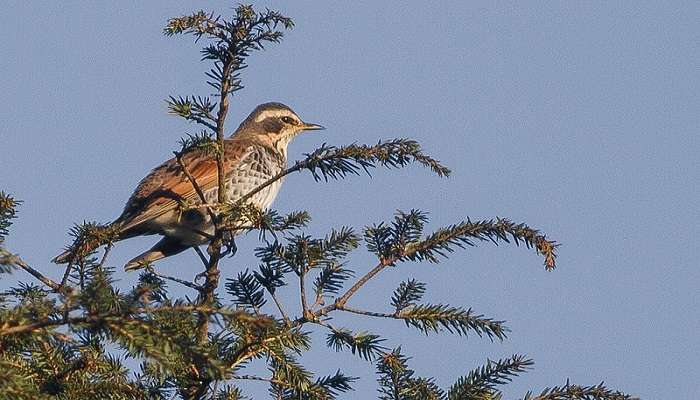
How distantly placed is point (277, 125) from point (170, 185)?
6.62 ft

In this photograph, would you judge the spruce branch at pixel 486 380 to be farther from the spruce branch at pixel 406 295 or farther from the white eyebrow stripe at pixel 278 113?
the white eyebrow stripe at pixel 278 113

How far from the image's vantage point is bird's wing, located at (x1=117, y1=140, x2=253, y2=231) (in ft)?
25.4

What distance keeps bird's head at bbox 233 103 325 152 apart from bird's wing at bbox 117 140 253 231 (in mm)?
1202

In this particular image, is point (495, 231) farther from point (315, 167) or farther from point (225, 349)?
point (225, 349)

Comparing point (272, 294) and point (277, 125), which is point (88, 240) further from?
point (277, 125)

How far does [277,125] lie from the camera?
32.0 feet

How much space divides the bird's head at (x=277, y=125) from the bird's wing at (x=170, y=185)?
1202mm

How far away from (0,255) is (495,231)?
96.5 inches

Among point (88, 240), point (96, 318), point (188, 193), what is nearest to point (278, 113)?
point (188, 193)

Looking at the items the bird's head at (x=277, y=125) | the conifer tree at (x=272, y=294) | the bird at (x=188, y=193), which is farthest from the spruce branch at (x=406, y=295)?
the bird's head at (x=277, y=125)

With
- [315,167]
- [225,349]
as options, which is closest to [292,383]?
[225,349]

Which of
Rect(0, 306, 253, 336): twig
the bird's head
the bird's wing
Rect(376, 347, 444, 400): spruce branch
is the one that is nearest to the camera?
Rect(0, 306, 253, 336): twig

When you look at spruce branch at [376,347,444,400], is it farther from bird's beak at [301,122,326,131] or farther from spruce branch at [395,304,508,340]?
bird's beak at [301,122,326,131]

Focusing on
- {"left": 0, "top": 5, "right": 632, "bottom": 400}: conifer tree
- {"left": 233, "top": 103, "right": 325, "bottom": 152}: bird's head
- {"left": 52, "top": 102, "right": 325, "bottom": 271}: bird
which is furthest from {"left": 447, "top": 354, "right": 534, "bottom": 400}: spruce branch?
{"left": 233, "top": 103, "right": 325, "bottom": 152}: bird's head
